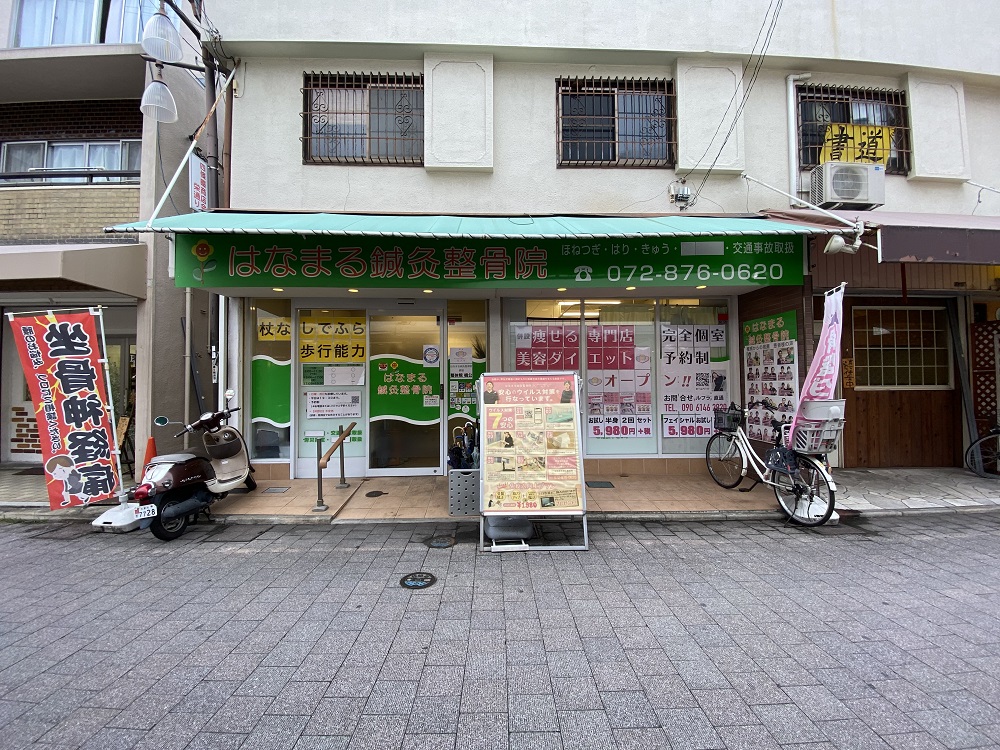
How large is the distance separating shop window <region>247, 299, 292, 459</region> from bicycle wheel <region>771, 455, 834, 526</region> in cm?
761

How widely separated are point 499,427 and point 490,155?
452 cm

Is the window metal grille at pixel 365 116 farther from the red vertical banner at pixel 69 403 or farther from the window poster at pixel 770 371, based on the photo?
the window poster at pixel 770 371

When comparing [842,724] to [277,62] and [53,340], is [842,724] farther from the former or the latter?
[277,62]

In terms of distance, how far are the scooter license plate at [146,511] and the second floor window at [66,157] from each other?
21.4 ft

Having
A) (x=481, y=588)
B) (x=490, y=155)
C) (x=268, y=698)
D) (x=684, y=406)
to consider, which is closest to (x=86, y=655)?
(x=268, y=698)

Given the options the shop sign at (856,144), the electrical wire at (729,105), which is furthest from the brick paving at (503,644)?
the shop sign at (856,144)

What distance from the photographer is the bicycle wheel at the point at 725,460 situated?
7.07 m

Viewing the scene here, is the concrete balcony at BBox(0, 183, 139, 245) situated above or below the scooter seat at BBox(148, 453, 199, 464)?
above

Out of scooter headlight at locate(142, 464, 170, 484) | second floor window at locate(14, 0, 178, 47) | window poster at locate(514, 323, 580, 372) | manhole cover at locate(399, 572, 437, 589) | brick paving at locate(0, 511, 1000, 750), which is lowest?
brick paving at locate(0, 511, 1000, 750)

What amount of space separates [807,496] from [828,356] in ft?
5.92

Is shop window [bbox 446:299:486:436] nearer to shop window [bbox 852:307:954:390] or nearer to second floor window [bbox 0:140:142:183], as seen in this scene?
second floor window [bbox 0:140:142:183]

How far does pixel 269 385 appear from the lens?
25.2ft

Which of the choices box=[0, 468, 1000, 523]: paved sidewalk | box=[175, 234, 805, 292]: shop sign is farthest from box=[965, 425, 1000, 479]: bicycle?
box=[175, 234, 805, 292]: shop sign

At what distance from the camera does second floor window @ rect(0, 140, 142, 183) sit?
827 cm
